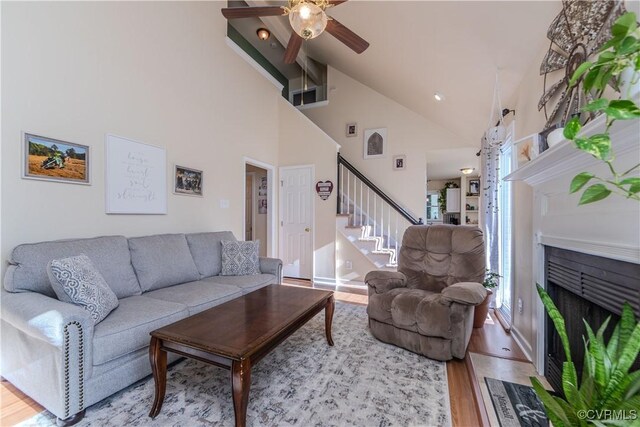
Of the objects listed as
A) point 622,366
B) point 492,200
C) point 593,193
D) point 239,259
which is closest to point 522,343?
point 492,200

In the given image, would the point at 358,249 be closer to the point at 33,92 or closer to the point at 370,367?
the point at 370,367

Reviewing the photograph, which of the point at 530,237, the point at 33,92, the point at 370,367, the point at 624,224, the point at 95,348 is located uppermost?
the point at 33,92

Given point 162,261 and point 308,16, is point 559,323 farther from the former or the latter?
point 162,261

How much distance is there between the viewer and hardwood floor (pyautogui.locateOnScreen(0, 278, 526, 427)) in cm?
155

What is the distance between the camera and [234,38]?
4.44 metres

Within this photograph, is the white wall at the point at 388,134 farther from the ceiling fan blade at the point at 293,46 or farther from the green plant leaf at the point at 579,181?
the green plant leaf at the point at 579,181

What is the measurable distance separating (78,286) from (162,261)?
945 millimetres

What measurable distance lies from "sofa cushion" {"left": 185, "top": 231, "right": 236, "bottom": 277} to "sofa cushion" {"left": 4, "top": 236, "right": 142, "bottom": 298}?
0.72m

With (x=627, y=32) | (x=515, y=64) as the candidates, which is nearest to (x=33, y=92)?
(x=627, y=32)

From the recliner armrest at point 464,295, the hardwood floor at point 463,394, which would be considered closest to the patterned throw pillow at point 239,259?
the hardwood floor at point 463,394

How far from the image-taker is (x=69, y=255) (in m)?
1.99

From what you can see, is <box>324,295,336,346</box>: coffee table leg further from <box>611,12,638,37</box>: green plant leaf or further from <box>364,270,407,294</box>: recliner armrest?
<box>611,12,638,37</box>: green plant leaf

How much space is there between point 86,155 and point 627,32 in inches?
128

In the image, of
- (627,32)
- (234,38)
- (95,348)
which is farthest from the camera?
(234,38)
